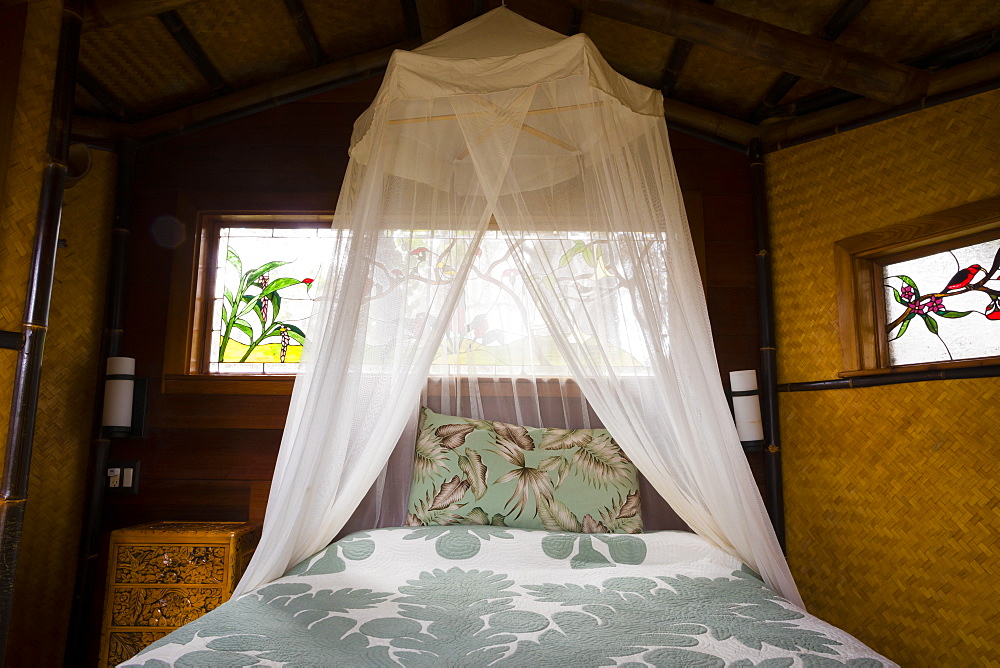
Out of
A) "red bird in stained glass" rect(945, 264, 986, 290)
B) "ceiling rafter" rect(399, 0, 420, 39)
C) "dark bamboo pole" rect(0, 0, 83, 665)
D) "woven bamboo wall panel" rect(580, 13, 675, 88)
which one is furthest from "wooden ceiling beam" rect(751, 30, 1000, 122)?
"dark bamboo pole" rect(0, 0, 83, 665)

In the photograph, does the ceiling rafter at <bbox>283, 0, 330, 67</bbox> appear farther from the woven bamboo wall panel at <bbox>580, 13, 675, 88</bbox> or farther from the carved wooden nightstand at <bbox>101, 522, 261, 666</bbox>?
the carved wooden nightstand at <bbox>101, 522, 261, 666</bbox>

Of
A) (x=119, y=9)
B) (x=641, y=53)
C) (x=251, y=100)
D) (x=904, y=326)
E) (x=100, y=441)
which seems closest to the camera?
(x=119, y=9)

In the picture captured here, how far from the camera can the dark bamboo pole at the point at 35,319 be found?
1.95 meters

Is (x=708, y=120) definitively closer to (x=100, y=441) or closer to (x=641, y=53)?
(x=641, y=53)

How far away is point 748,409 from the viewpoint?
2910 millimetres

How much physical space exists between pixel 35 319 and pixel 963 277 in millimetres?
3194

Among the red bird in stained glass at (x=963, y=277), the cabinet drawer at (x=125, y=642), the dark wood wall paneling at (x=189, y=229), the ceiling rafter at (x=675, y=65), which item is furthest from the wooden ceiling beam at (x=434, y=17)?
the cabinet drawer at (x=125, y=642)

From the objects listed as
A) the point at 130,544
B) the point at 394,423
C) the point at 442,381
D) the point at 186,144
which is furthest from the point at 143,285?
the point at 394,423

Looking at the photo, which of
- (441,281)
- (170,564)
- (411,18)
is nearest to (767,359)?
(441,281)

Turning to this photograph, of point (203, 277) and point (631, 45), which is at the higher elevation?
point (631, 45)

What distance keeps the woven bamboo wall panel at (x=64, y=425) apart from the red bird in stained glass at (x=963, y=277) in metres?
3.53

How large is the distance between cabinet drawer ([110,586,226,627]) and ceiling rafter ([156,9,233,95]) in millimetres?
2123

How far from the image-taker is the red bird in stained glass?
257 cm

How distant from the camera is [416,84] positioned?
2201 millimetres
